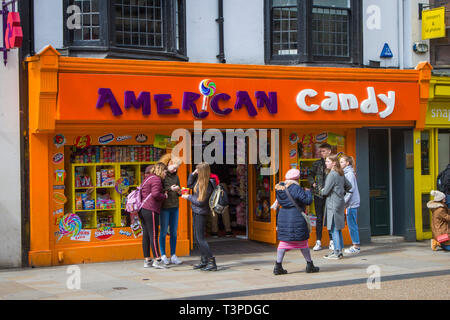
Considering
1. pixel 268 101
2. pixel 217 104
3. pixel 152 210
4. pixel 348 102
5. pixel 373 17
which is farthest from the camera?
pixel 373 17

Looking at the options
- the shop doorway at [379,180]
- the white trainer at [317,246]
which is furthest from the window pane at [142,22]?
the shop doorway at [379,180]

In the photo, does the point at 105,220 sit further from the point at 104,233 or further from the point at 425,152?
the point at 425,152

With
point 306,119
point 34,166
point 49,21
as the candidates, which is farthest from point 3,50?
point 306,119

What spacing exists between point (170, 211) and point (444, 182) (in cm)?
621

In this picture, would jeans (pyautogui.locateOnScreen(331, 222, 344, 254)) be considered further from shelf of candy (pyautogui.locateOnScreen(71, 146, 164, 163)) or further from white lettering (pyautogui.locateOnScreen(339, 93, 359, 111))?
shelf of candy (pyautogui.locateOnScreen(71, 146, 164, 163))

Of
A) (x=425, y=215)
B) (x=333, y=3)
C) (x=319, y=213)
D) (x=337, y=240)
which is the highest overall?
(x=333, y=3)

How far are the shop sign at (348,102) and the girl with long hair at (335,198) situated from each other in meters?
1.55

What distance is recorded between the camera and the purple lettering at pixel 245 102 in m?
12.7

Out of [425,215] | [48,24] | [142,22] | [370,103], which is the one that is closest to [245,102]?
[142,22]

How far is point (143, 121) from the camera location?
12.0 m

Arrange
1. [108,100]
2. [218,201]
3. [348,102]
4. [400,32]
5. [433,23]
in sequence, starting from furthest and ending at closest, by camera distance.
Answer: [400,32] < [433,23] < [348,102] < [108,100] < [218,201]

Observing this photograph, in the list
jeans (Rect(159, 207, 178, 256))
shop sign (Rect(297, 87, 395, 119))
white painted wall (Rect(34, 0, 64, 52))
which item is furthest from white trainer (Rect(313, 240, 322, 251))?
white painted wall (Rect(34, 0, 64, 52))

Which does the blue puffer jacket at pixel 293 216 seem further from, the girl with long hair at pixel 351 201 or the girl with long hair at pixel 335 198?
the girl with long hair at pixel 351 201
